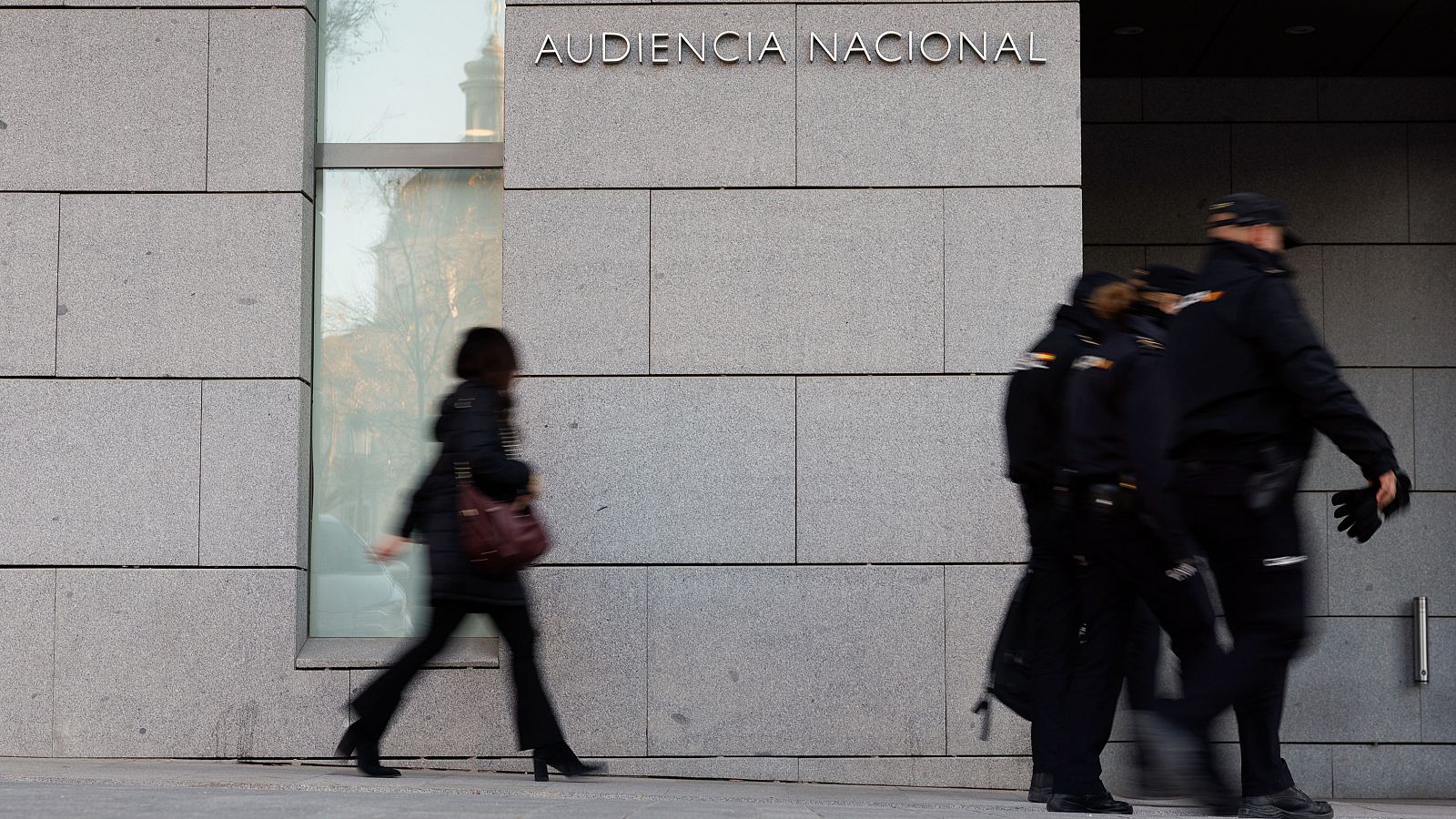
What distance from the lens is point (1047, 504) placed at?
5918 millimetres

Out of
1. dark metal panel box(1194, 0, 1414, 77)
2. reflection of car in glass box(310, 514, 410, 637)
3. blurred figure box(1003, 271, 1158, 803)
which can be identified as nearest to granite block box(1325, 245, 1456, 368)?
dark metal panel box(1194, 0, 1414, 77)

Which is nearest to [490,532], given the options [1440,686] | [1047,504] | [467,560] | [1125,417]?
[467,560]

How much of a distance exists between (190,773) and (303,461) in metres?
1.59

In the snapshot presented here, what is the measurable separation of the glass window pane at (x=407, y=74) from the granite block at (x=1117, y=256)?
13.0 feet

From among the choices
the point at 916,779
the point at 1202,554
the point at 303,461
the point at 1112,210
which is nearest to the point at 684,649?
the point at 916,779

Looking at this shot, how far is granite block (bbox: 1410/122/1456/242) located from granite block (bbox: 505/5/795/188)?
14.8 ft

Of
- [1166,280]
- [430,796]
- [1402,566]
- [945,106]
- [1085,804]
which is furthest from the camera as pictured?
[1402,566]

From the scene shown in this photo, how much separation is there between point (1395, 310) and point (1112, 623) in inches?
192

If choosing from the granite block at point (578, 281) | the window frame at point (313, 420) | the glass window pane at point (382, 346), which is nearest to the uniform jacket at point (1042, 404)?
the granite block at point (578, 281)

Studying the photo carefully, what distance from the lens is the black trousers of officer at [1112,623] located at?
17.6 feet

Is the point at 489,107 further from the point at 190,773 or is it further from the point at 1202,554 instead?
the point at 1202,554

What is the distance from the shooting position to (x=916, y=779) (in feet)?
23.1

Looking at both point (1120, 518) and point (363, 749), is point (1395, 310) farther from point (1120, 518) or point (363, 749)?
point (363, 749)

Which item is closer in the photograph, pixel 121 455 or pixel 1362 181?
pixel 121 455
